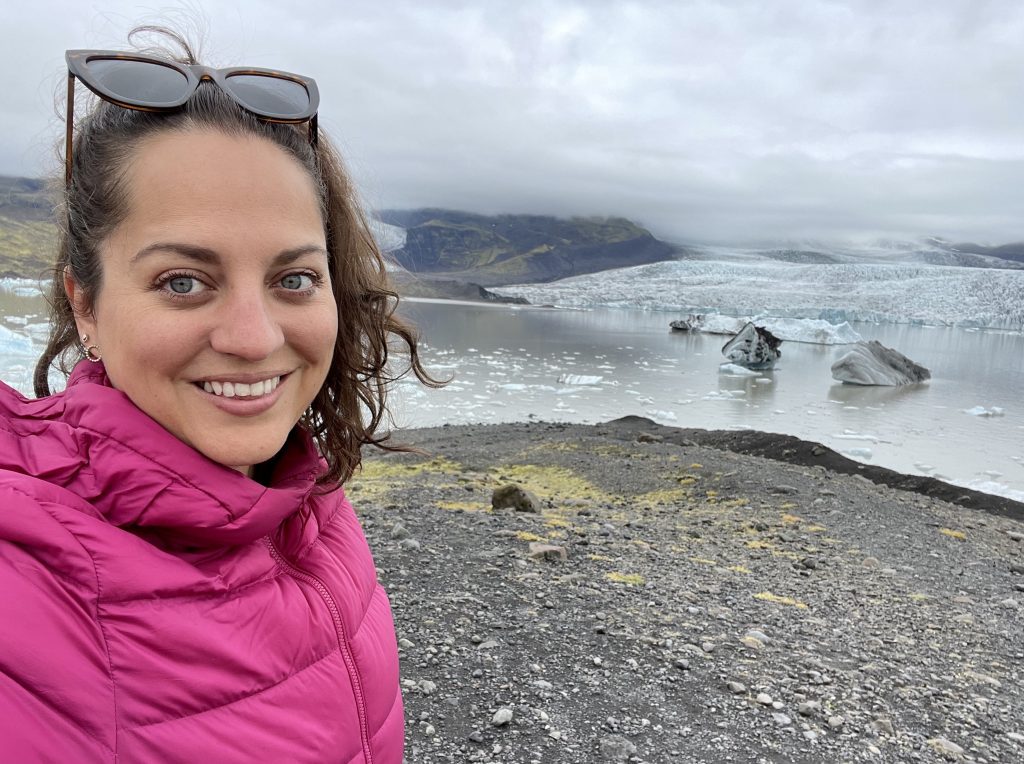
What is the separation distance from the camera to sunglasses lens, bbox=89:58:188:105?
1.16 m

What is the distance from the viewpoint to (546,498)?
6.68m

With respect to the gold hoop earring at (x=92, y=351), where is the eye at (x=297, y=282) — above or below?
above

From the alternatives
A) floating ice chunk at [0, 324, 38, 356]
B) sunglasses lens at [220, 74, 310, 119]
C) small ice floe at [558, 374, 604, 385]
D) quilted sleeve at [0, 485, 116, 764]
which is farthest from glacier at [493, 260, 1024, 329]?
quilted sleeve at [0, 485, 116, 764]

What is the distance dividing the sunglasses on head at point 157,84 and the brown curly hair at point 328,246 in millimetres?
18

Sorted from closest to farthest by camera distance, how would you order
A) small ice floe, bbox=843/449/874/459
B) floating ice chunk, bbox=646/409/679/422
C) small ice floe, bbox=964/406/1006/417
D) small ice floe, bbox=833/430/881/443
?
small ice floe, bbox=843/449/874/459 < small ice floe, bbox=833/430/881/443 < floating ice chunk, bbox=646/409/679/422 < small ice floe, bbox=964/406/1006/417

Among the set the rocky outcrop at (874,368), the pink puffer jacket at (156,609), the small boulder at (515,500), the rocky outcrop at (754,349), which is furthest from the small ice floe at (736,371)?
the pink puffer jacket at (156,609)

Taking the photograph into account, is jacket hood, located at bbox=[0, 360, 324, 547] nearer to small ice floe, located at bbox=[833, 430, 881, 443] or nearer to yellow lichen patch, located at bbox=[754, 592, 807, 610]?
yellow lichen patch, located at bbox=[754, 592, 807, 610]

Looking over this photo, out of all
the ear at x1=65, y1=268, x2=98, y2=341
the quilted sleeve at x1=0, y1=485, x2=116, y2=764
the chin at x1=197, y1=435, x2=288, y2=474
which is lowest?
the quilted sleeve at x1=0, y1=485, x2=116, y2=764

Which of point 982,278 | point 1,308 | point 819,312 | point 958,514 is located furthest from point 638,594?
point 982,278

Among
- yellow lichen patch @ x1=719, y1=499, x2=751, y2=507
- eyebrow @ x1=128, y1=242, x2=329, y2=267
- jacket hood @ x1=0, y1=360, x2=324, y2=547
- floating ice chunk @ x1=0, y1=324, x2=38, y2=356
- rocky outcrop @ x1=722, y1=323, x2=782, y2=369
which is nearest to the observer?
jacket hood @ x1=0, y1=360, x2=324, y2=547

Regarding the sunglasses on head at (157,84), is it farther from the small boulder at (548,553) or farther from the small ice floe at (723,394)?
the small ice floe at (723,394)

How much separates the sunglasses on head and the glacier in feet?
176

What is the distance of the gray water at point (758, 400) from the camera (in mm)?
11656

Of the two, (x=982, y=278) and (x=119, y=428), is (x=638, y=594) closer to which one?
(x=119, y=428)
